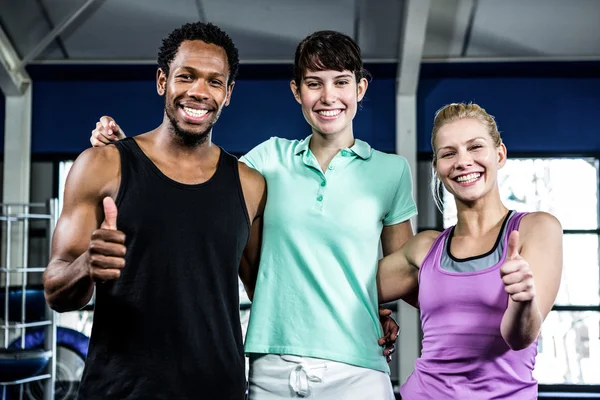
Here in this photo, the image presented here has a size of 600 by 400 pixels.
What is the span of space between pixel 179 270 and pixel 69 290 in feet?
0.77

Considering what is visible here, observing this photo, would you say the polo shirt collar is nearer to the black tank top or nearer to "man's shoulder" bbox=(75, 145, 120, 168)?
the black tank top

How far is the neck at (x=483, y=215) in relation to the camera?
1786 mm

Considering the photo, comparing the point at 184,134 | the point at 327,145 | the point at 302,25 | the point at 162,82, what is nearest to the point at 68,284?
the point at 184,134

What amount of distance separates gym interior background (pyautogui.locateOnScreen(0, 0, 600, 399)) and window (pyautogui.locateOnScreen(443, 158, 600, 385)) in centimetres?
1

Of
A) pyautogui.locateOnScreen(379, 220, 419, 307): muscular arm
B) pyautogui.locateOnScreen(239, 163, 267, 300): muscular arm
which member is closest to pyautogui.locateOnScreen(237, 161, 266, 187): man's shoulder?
pyautogui.locateOnScreen(239, 163, 267, 300): muscular arm

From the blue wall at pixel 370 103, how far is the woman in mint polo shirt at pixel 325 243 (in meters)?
4.02

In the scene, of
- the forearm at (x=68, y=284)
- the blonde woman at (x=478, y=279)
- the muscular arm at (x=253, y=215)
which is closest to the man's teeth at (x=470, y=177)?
the blonde woman at (x=478, y=279)

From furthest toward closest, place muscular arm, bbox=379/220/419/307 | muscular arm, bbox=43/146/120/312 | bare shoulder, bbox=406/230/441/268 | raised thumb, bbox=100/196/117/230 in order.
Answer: muscular arm, bbox=379/220/419/307 → bare shoulder, bbox=406/230/441/268 → muscular arm, bbox=43/146/120/312 → raised thumb, bbox=100/196/117/230

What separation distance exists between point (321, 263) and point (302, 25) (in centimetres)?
396

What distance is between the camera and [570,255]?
5.79m

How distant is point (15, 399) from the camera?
5.65 m

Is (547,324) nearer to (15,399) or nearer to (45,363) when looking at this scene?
(45,363)

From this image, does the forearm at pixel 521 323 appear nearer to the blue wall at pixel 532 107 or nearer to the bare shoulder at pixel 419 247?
the bare shoulder at pixel 419 247

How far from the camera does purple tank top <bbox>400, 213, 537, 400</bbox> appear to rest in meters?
1.60
